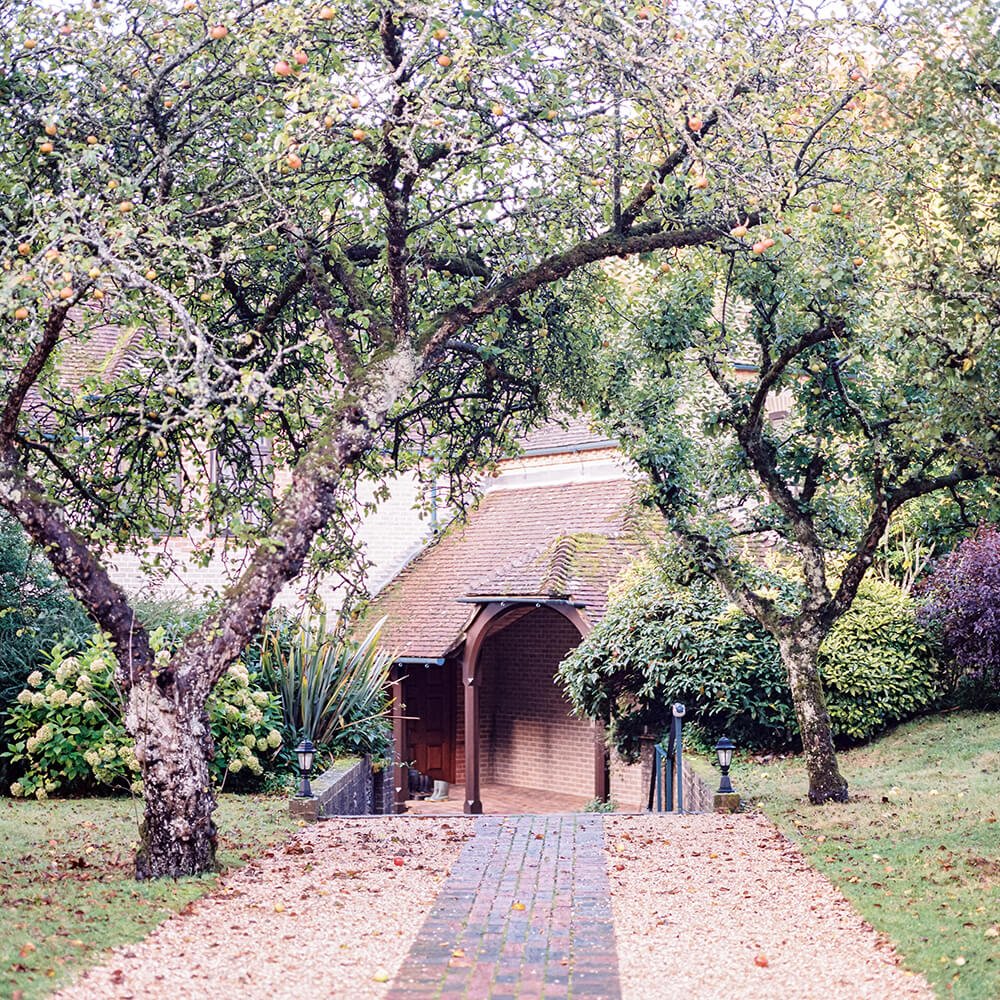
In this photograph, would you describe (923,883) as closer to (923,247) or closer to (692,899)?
(692,899)

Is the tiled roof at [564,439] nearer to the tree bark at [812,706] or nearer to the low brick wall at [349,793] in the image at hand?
the low brick wall at [349,793]

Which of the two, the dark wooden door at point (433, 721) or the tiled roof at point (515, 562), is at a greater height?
the tiled roof at point (515, 562)

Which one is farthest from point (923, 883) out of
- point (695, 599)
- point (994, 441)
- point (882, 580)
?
point (882, 580)

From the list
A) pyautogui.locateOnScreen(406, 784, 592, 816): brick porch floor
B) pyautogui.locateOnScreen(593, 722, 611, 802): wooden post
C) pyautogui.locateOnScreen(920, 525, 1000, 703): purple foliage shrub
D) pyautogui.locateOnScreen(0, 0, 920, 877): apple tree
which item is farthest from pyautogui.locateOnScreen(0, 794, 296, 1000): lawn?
pyautogui.locateOnScreen(920, 525, 1000, 703): purple foliage shrub

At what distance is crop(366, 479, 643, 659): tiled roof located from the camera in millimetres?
17969

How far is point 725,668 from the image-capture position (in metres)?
14.6

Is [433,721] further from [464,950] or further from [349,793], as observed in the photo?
[464,950]

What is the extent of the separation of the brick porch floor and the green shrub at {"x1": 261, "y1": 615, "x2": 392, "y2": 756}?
4442mm

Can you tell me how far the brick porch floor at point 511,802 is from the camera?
1962 centimetres

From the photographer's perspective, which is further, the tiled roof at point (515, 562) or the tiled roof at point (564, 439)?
the tiled roof at point (564, 439)

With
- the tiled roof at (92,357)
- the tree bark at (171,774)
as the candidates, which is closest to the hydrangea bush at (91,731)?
the tree bark at (171,774)

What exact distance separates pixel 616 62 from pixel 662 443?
12.1ft

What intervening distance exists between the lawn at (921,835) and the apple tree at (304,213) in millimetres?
4368

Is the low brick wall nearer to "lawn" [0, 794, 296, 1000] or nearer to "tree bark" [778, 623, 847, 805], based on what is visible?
"lawn" [0, 794, 296, 1000]
